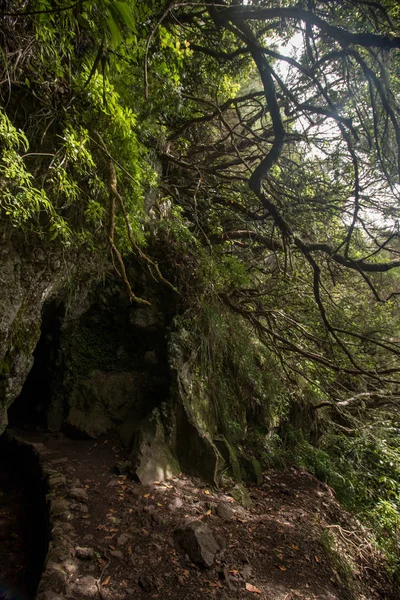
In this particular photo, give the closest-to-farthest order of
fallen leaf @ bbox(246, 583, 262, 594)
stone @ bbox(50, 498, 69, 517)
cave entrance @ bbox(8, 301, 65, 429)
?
fallen leaf @ bbox(246, 583, 262, 594) < stone @ bbox(50, 498, 69, 517) < cave entrance @ bbox(8, 301, 65, 429)

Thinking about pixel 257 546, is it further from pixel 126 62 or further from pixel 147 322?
pixel 126 62

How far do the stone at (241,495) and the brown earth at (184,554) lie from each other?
0.29ft

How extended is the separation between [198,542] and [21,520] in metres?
2.00

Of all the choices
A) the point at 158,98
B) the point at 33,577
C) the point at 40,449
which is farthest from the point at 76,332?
the point at 158,98

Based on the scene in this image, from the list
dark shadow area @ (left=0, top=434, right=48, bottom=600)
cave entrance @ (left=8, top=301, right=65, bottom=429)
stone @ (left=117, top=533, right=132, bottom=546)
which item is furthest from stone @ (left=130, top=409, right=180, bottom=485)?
cave entrance @ (left=8, top=301, right=65, bottom=429)

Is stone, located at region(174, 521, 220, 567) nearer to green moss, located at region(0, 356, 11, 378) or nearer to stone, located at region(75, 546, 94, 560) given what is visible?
stone, located at region(75, 546, 94, 560)

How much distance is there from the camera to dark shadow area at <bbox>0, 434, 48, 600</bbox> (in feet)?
9.33

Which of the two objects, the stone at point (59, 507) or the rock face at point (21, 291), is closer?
the rock face at point (21, 291)

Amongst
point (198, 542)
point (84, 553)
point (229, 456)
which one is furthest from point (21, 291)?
point (229, 456)

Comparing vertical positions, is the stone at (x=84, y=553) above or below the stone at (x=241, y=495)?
below

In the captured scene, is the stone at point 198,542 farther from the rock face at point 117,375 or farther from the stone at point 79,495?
the stone at point 79,495

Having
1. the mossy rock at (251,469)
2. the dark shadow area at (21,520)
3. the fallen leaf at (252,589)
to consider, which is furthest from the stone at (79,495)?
the mossy rock at (251,469)

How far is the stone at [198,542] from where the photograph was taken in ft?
9.89

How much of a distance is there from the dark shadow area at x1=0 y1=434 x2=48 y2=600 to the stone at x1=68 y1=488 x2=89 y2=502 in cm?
27
